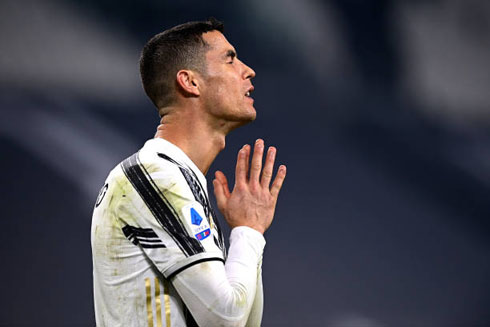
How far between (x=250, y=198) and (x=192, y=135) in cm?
22

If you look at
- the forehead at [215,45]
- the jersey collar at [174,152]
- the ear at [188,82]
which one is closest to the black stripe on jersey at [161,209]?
the jersey collar at [174,152]

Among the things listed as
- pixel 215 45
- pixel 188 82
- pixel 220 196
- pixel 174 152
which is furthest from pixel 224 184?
pixel 215 45

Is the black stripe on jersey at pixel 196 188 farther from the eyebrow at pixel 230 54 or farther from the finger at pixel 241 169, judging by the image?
the eyebrow at pixel 230 54

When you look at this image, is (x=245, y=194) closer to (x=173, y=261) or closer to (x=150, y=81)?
(x=173, y=261)

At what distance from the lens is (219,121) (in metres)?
1.50

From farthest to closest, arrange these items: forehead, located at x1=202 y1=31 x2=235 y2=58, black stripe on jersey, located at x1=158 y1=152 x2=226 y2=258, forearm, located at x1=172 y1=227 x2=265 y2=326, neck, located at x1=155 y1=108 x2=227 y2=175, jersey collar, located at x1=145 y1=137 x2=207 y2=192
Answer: forehead, located at x1=202 y1=31 x2=235 y2=58 → neck, located at x1=155 y1=108 x2=227 y2=175 → jersey collar, located at x1=145 y1=137 x2=207 y2=192 → black stripe on jersey, located at x1=158 y1=152 x2=226 y2=258 → forearm, located at x1=172 y1=227 x2=265 y2=326

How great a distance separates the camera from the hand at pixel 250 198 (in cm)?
132

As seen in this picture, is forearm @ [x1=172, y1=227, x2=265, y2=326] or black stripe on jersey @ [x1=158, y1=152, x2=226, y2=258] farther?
black stripe on jersey @ [x1=158, y1=152, x2=226, y2=258]

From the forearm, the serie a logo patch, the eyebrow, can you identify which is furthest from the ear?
the forearm

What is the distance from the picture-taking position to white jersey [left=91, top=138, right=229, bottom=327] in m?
1.14

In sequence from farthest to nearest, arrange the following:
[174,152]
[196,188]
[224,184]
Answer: [224,184], [174,152], [196,188]

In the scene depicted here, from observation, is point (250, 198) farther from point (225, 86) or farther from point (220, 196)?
point (225, 86)

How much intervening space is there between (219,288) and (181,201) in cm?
19

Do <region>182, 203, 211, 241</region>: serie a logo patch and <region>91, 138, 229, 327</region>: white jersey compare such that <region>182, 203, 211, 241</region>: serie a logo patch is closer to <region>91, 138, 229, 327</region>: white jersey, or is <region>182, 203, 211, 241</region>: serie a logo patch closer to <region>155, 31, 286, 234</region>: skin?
<region>91, 138, 229, 327</region>: white jersey
